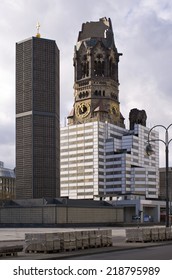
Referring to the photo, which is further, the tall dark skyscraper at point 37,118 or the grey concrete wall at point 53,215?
the tall dark skyscraper at point 37,118

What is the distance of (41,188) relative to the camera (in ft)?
538

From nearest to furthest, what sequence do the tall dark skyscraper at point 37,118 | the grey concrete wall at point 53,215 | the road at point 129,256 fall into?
1. the road at point 129,256
2. the grey concrete wall at point 53,215
3. the tall dark skyscraper at point 37,118

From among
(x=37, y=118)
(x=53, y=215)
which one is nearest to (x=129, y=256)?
(x=53, y=215)

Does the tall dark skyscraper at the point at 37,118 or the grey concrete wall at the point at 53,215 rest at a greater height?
the tall dark skyscraper at the point at 37,118

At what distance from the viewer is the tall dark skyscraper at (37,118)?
160 m

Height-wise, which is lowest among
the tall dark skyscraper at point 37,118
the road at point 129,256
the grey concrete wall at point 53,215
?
the grey concrete wall at point 53,215

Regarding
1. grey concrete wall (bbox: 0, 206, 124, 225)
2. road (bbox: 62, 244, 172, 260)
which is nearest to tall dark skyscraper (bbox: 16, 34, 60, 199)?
grey concrete wall (bbox: 0, 206, 124, 225)

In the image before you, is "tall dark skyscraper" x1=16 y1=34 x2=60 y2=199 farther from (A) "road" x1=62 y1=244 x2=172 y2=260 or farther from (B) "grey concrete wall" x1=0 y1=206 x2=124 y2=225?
(A) "road" x1=62 y1=244 x2=172 y2=260

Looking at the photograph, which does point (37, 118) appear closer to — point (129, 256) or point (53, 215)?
point (53, 215)

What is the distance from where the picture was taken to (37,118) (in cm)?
16038

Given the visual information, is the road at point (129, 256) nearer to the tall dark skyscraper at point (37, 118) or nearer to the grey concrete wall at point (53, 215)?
the grey concrete wall at point (53, 215)

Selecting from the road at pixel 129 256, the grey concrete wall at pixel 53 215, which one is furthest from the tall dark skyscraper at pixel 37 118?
the road at pixel 129 256
